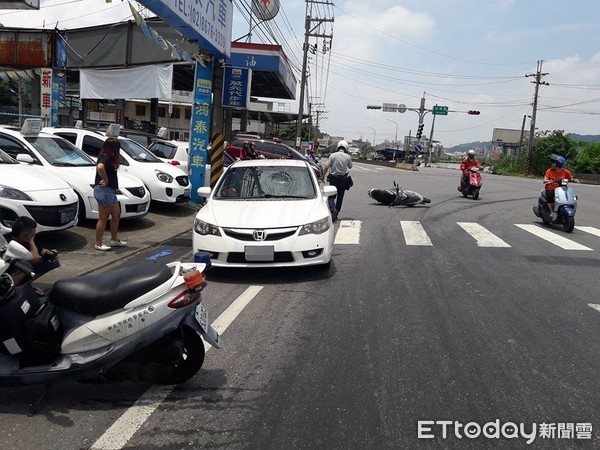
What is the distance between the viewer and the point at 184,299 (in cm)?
347

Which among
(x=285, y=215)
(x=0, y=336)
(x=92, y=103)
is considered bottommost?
(x=0, y=336)

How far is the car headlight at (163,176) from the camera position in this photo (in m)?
11.8

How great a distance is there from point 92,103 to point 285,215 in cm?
3935

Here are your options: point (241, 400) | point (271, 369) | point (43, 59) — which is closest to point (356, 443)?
point (241, 400)

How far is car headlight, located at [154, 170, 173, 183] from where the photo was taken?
11828mm

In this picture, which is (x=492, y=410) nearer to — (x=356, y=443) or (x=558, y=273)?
(x=356, y=443)

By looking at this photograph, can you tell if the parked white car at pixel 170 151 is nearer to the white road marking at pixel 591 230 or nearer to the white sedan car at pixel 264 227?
the white sedan car at pixel 264 227

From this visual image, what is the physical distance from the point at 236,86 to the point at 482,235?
795cm

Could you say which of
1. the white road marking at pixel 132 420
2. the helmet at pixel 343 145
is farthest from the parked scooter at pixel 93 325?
the helmet at pixel 343 145

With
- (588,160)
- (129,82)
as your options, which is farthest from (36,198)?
(588,160)

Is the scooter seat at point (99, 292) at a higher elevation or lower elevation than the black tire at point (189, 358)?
higher

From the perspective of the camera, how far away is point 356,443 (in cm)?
305

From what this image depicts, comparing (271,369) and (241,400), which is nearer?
(241,400)

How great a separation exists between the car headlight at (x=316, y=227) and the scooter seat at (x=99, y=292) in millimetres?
3195
